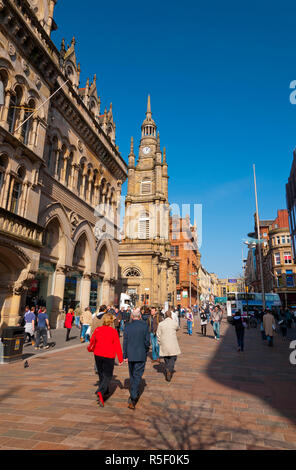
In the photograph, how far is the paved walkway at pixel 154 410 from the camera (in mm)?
4215

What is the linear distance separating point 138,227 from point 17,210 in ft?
127

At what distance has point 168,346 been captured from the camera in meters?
8.16

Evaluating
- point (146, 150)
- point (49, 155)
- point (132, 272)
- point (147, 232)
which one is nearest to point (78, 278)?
point (49, 155)

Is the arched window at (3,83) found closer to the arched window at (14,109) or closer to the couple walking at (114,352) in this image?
the arched window at (14,109)

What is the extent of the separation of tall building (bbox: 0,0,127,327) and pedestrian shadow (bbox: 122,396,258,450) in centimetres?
1088

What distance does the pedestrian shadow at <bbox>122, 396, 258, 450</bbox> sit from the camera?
4.11 meters

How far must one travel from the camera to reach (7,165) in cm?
1507

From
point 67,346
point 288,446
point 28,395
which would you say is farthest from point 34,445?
point 67,346

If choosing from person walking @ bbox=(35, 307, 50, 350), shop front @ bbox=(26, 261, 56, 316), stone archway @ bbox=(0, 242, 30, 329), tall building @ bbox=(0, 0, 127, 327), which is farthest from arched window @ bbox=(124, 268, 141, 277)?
person walking @ bbox=(35, 307, 50, 350)

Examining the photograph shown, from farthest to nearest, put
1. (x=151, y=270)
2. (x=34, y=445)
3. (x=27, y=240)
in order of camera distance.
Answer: (x=151, y=270) → (x=27, y=240) → (x=34, y=445)

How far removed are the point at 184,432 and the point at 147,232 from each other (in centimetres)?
4893

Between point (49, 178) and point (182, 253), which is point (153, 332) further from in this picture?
point (182, 253)

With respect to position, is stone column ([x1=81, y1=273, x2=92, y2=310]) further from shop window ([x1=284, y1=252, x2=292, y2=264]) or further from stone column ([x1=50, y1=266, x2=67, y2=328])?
shop window ([x1=284, y1=252, x2=292, y2=264])

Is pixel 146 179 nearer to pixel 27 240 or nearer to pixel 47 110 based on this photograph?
pixel 47 110
